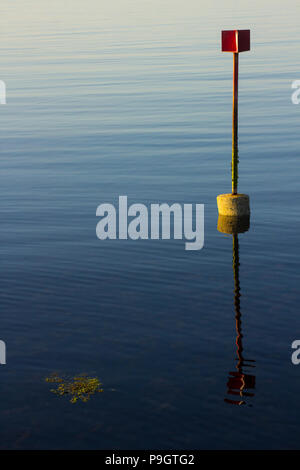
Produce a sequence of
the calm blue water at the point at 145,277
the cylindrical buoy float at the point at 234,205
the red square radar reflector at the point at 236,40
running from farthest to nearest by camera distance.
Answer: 1. the cylindrical buoy float at the point at 234,205
2. the red square radar reflector at the point at 236,40
3. the calm blue water at the point at 145,277


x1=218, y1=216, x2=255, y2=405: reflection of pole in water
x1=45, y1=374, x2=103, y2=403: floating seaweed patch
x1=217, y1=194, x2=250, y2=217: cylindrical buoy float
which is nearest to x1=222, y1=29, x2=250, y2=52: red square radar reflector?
x1=217, y1=194, x2=250, y2=217: cylindrical buoy float

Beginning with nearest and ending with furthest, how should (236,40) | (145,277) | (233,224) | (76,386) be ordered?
(76,386) < (145,277) < (236,40) < (233,224)

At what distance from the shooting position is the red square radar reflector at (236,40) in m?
26.6

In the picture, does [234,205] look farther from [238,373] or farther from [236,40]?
[238,373]

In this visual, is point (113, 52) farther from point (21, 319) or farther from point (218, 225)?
point (21, 319)

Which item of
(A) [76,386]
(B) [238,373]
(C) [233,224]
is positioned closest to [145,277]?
(C) [233,224]

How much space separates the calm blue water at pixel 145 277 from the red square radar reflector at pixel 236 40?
5372 millimetres

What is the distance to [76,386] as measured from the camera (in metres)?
15.6

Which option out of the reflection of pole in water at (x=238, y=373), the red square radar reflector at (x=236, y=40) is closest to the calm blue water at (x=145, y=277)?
the reflection of pole in water at (x=238, y=373)

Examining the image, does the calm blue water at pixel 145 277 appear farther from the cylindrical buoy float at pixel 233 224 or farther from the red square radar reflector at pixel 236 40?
the red square radar reflector at pixel 236 40

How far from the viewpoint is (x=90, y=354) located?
17016mm

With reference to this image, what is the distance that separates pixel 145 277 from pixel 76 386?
6512 millimetres

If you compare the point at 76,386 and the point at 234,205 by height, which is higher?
the point at 234,205

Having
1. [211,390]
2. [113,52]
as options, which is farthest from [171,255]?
[113,52]
